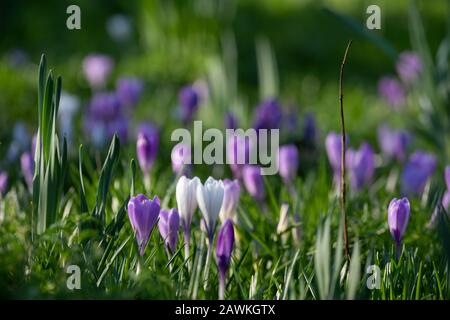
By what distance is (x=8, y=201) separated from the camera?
220 cm

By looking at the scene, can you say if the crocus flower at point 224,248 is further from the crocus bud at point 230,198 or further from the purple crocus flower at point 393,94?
the purple crocus flower at point 393,94

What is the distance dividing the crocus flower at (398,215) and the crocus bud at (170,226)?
47 centimetres

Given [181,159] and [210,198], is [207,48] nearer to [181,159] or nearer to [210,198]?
[181,159]

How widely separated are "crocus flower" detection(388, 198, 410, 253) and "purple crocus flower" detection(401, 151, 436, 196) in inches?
33.3

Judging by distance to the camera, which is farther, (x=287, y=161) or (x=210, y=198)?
(x=287, y=161)

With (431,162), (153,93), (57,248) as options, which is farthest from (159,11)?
(57,248)

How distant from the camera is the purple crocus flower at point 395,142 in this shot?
10.1ft

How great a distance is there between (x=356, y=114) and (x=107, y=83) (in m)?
1.42

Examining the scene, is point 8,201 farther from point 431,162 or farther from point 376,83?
point 376,83

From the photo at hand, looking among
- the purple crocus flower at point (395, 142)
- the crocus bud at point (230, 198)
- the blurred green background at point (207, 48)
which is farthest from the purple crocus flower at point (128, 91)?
the crocus bud at point (230, 198)

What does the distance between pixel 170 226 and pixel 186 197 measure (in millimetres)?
69

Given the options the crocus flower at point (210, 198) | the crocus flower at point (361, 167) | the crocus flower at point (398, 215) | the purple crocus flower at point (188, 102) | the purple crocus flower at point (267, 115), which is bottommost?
Answer: the crocus flower at point (398, 215)

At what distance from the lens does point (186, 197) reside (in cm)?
171

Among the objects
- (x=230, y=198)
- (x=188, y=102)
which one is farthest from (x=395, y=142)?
(x=230, y=198)
